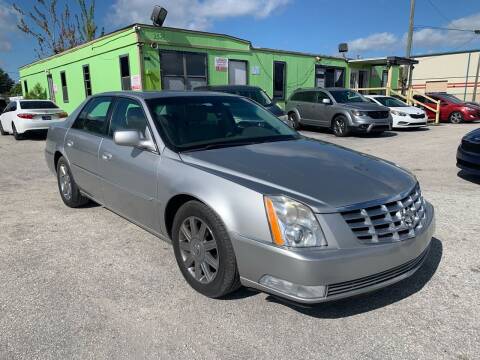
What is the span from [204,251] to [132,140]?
1156mm

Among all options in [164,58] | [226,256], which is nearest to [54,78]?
[164,58]

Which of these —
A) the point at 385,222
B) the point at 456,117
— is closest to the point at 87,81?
the point at 456,117

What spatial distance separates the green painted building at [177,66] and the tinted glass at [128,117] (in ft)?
34.2

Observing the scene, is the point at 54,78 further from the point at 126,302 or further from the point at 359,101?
the point at 126,302

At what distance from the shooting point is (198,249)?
285 cm

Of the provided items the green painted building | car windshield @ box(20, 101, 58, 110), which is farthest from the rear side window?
car windshield @ box(20, 101, 58, 110)

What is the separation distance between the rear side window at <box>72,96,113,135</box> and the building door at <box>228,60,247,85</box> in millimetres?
12387

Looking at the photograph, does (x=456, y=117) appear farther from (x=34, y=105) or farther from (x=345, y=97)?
(x=34, y=105)

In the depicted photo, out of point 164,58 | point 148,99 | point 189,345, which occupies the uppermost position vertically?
point 164,58

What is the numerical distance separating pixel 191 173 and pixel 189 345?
3.89 feet

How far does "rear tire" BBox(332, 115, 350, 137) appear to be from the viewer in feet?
41.8

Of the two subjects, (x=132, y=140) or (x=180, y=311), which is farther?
(x=132, y=140)

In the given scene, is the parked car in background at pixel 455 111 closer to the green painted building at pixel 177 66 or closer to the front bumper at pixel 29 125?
the green painted building at pixel 177 66

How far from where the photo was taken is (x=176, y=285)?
3074 mm
